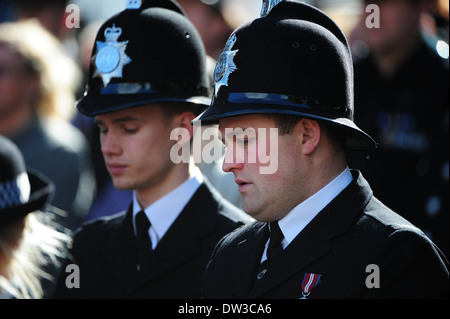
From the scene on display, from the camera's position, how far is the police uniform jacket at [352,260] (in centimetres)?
288

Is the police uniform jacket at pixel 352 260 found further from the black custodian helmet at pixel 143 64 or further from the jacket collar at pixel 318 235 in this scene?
the black custodian helmet at pixel 143 64

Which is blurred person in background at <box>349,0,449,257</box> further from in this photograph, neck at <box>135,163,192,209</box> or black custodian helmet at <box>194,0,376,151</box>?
black custodian helmet at <box>194,0,376,151</box>

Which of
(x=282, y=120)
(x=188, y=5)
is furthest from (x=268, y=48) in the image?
(x=188, y=5)

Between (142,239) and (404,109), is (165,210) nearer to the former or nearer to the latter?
(142,239)

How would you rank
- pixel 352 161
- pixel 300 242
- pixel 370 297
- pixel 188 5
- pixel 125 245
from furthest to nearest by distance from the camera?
pixel 188 5, pixel 352 161, pixel 125 245, pixel 300 242, pixel 370 297

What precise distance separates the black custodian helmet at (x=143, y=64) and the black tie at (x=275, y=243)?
1217 mm

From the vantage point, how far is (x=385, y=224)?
3.02m

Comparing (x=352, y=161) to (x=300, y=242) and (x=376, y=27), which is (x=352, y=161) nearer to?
(x=376, y=27)

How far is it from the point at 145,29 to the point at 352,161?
197 centimetres

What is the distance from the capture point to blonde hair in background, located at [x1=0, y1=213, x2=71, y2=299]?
3.97 m

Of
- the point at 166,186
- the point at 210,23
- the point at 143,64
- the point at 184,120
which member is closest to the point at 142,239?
the point at 166,186

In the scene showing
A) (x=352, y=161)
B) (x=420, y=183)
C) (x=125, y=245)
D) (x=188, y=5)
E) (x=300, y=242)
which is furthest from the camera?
(x=188, y=5)

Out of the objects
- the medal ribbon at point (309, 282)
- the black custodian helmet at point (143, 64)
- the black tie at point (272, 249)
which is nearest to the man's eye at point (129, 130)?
the black custodian helmet at point (143, 64)

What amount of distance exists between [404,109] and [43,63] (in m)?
3.09
